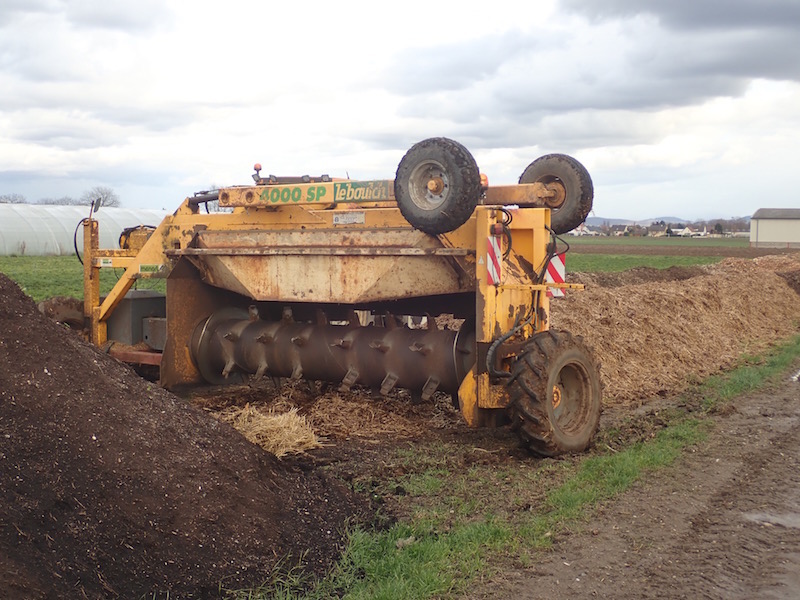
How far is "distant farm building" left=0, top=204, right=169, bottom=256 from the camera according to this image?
4144 cm

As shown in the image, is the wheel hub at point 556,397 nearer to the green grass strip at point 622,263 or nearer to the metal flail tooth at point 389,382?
the metal flail tooth at point 389,382

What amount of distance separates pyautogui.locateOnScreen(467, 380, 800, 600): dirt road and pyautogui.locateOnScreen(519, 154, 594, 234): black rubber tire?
7.39 feet

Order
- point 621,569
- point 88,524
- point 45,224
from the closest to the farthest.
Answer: point 88,524 → point 621,569 → point 45,224

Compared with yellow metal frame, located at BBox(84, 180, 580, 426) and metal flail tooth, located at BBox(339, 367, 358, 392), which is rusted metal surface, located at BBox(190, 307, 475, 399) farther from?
yellow metal frame, located at BBox(84, 180, 580, 426)

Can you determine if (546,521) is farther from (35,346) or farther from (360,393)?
(360,393)

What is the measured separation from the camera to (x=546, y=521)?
5.44 m

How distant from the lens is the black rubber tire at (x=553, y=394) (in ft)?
22.0

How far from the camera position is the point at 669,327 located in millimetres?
13570

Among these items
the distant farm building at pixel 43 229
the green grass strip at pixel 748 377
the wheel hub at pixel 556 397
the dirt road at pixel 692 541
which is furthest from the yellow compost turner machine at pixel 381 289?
the distant farm building at pixel 43 229

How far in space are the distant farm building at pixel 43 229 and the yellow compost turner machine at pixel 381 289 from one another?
1282 inches

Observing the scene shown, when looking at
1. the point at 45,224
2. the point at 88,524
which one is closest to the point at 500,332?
the point at 88,524

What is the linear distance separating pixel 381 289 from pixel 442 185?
113 centimetres

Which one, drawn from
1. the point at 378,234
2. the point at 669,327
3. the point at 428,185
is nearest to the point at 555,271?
the point at 428,185

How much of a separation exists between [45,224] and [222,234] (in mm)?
38563
